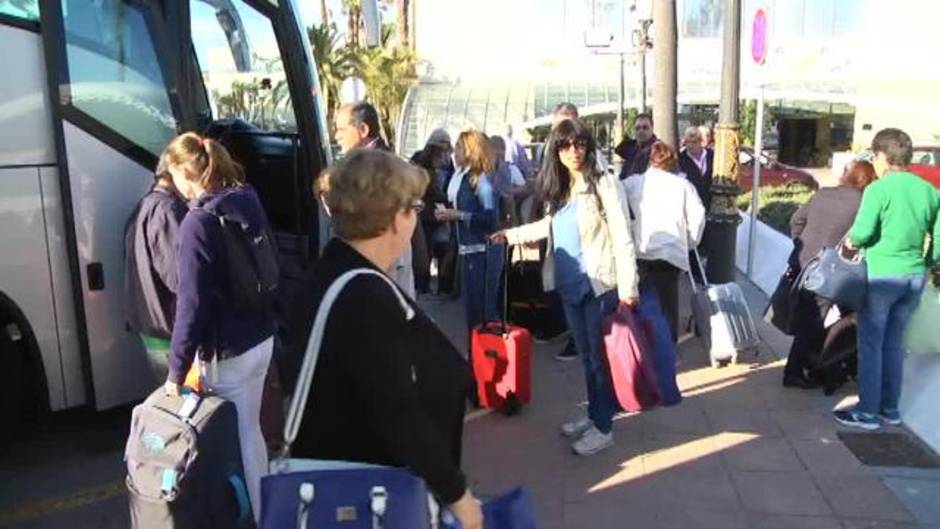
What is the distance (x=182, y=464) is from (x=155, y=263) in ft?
3.68

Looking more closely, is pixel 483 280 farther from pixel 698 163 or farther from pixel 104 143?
pixel 698 163

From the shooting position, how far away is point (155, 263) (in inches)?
149

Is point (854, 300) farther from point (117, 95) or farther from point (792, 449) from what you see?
point (117, 95)

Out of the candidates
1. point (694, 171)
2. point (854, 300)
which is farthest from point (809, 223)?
point (694, 171)

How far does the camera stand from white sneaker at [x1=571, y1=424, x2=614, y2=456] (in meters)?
4.72

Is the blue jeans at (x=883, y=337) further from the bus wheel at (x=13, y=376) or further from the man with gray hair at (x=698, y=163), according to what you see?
the bus wheel at (x=13, y=376)

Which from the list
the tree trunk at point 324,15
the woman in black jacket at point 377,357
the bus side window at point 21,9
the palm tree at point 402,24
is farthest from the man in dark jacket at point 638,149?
the palm tree at point 402,24

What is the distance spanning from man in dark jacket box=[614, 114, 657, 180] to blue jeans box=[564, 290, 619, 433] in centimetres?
329

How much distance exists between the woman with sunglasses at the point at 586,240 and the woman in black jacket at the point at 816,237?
72.3 inches

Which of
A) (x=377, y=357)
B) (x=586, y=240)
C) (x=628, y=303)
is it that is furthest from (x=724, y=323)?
(x=377, y=357)

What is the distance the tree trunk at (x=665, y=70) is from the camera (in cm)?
980

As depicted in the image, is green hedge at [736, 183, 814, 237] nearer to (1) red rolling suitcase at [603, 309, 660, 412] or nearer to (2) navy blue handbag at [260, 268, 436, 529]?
(1) red rolling suitcase at [603, 309, 660, 412]

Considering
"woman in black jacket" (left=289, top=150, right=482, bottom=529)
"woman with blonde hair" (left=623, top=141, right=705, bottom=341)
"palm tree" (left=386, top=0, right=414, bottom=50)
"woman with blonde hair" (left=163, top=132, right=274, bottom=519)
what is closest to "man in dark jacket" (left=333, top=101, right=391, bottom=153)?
"woman with blonde hair" (left=163, top=132, right=274, bottom=519)

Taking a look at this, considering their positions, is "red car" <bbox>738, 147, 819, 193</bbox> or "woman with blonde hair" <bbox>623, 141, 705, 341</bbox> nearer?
"woman with blonde hair" <bbox>623, 141, 705, 341</bbox>
